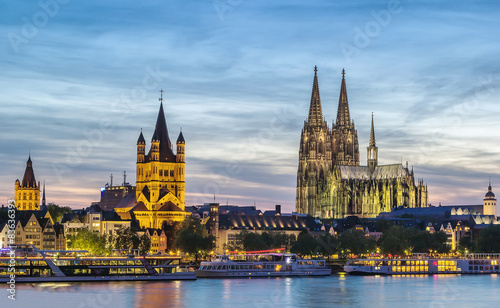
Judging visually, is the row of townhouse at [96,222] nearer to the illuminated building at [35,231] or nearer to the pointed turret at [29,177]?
the illuminated building at [35,231]

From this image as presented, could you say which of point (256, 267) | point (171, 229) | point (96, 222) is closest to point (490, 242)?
point (171, 229)

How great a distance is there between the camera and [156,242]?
155 metres

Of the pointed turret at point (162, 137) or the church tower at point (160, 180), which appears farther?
the pointed turret at point (162, 137)

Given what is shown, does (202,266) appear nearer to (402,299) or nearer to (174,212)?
(402,299)

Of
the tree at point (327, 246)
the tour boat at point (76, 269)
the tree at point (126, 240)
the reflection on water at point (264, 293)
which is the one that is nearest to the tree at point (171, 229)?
the tree at point (126, 240)

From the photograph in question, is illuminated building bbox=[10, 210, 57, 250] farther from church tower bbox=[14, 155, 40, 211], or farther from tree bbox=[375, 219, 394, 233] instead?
tree bbox=[375, 219, 394, 233]

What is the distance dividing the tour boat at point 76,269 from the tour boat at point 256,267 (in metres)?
6.58

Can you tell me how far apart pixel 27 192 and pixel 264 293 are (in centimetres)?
10153

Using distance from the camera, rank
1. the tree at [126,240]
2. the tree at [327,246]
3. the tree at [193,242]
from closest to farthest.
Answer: the tree at [193,242] → the tree at [126,240] → the tree at [327,246]

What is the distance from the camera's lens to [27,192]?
18175 cm

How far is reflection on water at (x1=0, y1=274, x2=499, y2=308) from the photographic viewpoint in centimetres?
7975

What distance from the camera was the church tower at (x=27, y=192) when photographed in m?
182

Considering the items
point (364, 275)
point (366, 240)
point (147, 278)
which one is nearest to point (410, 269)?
point (364, 275)

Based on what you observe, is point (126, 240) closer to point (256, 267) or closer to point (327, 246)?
point (327, 246)
